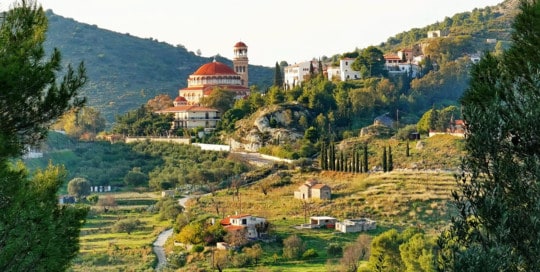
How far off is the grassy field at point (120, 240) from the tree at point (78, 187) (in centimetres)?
187

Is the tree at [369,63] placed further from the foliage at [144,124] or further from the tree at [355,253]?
the tree at [355,253]

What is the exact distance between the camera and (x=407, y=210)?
38.2m

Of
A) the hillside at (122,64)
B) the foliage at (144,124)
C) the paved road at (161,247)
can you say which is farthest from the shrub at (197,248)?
the hillside at (122,64)

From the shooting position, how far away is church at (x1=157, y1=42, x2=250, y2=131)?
62.9 m

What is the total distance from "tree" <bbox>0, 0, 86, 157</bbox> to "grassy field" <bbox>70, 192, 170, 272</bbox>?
14.0 meters

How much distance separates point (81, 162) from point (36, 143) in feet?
153

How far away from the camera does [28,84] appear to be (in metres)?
11.5

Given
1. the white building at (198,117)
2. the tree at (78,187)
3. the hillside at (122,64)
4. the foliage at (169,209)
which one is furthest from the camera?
the hillside at (122,64)

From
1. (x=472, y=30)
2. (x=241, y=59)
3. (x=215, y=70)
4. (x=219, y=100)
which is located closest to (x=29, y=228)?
(x=219, y=100)

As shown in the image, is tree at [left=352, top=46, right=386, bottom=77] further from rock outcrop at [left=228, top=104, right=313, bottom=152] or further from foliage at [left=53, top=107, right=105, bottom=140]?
foliage at [left=53, top=107, right=105, bottom=140]

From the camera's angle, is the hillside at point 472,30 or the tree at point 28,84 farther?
the hillside at point 472,30

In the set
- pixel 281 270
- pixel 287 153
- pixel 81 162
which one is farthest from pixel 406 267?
pixel 81 162

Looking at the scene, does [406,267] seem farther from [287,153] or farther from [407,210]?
[287,153]

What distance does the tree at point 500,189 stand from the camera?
8.63 metres
